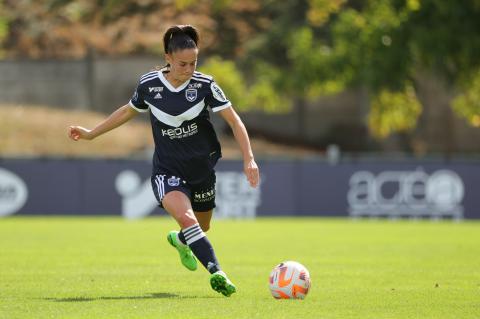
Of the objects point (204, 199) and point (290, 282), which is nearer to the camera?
point (290, 282)

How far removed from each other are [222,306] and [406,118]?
27.1 meters

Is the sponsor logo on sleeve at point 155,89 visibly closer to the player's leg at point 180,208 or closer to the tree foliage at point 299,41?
the player's leg at point 180,208

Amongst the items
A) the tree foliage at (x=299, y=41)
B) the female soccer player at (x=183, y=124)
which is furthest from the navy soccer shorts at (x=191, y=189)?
the tree foliage at (x=299, y=41)

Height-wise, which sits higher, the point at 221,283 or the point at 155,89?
the point at 155,89

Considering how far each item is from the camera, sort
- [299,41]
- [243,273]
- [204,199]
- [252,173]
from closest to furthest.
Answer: [252,173] → [204,199] → [243,273] → [299,41]

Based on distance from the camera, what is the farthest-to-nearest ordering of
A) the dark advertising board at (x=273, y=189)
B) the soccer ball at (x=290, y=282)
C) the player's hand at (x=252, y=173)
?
the dark advertising board at (x=273, y=189) < the soccer ball at (x=290, y=282) < the player's hand at (x=252, y=173)

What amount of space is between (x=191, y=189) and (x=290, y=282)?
4.61 ft

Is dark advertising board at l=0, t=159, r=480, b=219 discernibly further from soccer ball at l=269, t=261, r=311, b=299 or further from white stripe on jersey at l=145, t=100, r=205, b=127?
soccer ball at l=269, t=261, r=311, b=299

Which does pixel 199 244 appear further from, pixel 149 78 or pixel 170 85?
pixel 149 78

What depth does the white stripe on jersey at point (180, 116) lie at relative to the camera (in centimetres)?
1029

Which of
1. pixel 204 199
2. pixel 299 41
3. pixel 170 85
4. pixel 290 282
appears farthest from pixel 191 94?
pixel 299 41

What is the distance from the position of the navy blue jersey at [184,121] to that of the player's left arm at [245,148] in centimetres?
11

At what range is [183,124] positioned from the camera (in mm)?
10344

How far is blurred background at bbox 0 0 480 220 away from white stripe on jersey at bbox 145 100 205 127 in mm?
14967
